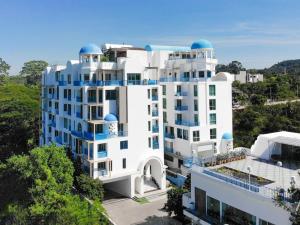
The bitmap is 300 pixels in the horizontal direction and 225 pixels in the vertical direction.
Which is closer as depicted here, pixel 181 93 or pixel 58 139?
pixel 58 139

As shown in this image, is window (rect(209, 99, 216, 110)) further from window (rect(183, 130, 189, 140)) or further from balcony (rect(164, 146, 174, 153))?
balcony (rect(164, 146, 174, 153))

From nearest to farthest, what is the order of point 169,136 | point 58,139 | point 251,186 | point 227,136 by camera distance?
1. point 251,186
2. point 58,139
3. point 227,136
4. point 169,136

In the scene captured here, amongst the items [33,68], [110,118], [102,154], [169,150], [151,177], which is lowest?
[151,177]

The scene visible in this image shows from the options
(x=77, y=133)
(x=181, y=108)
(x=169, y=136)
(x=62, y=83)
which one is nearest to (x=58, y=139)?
(x=62, y=83)

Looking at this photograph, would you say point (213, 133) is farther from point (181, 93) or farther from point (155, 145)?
point (155, 145)

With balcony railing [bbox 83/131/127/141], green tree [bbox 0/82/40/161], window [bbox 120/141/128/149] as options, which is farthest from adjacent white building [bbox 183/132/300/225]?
green tree [bbox 0/82/40/161]

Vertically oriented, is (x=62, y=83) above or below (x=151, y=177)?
above

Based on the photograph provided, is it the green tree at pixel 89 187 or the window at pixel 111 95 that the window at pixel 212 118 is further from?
the green tree at pixel 89 187

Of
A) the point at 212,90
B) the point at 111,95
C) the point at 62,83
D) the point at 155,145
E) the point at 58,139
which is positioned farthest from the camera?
the point at 212,90
